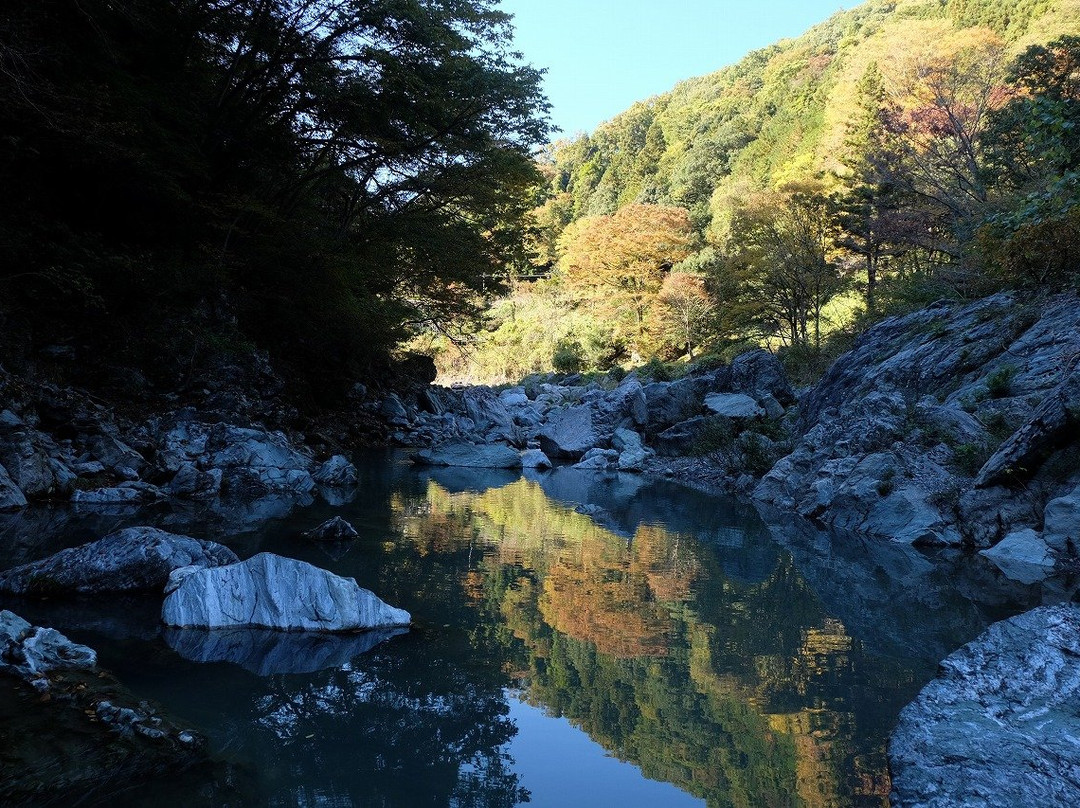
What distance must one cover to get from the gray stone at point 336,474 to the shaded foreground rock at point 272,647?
7.25 m

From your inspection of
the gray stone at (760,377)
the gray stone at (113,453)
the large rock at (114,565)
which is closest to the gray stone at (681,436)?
the gray stone at (760,377)

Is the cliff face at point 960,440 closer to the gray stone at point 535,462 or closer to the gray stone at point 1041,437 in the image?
the gray stone at point 1041,437

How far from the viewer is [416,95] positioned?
46.9 feet

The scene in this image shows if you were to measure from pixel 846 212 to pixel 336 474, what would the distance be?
19.0m

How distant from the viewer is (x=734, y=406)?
57.6 ft

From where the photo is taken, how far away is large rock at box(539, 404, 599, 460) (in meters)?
19.3

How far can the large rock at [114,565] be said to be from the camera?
5.05m

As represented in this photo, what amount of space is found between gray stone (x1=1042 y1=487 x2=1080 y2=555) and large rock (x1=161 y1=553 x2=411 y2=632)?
635 cm

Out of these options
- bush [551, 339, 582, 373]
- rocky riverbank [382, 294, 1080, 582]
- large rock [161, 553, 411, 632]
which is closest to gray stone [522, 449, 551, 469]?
rocky riverbank [382, 294, 1080, 582]

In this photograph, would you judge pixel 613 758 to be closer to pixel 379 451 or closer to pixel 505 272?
pixel 379 451

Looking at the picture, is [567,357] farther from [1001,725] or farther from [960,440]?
[1001,725]

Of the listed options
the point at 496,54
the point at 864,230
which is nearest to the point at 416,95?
the point at 496,54

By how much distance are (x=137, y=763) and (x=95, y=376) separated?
32.6 ft

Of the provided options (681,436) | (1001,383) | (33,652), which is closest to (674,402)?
(681,436)
